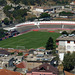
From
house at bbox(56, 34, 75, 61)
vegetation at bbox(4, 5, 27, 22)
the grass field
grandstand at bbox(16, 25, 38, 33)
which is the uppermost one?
house at bbox(56, 34, 75, 61)

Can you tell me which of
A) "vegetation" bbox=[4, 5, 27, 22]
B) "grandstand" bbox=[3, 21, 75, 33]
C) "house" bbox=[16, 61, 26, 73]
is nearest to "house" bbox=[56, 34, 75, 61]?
"house" bbox=[16, 61, 26, 73]

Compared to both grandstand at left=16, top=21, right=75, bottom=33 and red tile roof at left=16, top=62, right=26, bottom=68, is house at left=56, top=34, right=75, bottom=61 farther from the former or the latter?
grandstand at left=16, top=21, right=75, bottom=33

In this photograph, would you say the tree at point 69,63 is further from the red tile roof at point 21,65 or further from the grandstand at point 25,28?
the grandstand at point 25,28

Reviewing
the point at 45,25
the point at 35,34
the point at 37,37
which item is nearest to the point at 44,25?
the point at 45,25

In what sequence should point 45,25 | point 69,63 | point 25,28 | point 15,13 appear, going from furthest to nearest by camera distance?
point 15,13
point 45,25
point 25,28
point 69,63

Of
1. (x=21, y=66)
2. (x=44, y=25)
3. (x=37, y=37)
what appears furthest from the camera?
(x=44, y=25)

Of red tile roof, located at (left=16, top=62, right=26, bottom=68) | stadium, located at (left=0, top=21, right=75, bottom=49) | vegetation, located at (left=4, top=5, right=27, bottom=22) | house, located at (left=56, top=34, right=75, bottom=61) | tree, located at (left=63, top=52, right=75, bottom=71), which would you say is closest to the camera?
tree, located at (left=63, top=52, right=75, bottom=71)

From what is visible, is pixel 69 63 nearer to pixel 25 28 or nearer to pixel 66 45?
pixel 66 45

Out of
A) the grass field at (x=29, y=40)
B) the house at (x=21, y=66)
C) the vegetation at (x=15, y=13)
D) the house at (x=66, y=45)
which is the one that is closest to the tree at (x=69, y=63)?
the house at (x=21, y=66)
